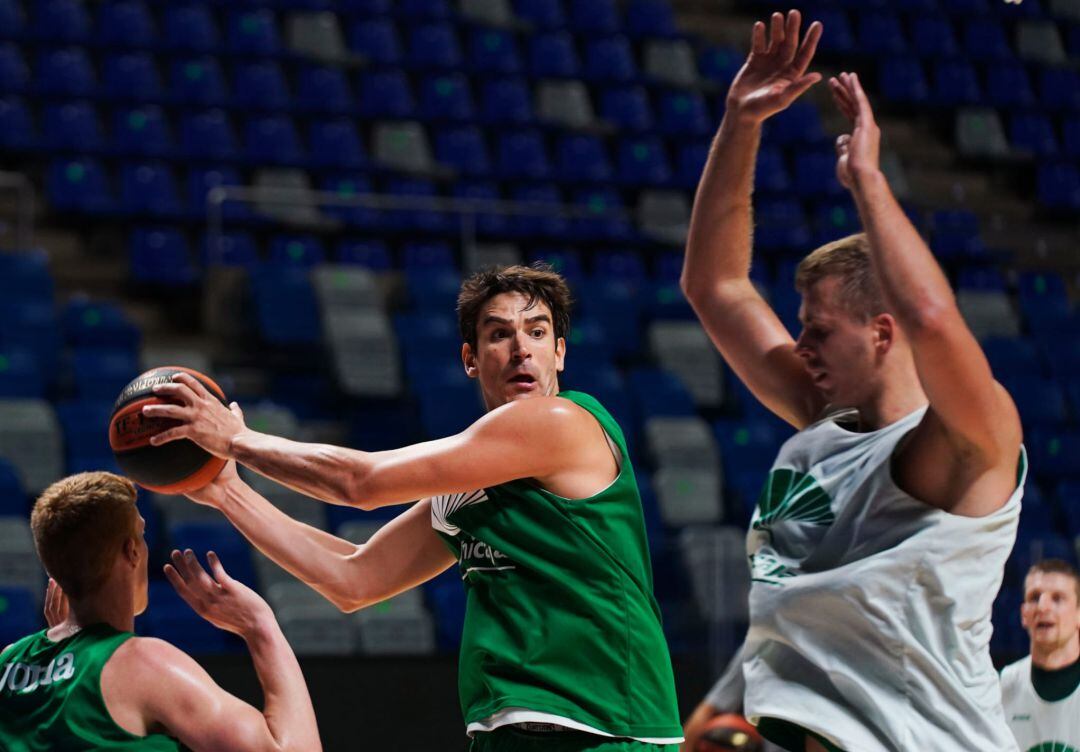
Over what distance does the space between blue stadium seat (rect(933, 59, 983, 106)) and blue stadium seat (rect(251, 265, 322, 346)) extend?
7856 millimetres

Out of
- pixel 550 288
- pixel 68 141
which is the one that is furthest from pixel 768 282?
pixel 550 288

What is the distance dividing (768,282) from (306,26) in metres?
4.45

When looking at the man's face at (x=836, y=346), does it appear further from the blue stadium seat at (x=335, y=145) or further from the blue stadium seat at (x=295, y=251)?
the blue stadium seat at (x=335, y=145)

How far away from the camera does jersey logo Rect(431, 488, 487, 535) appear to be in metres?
3.32

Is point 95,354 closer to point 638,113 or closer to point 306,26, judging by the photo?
point 306,26

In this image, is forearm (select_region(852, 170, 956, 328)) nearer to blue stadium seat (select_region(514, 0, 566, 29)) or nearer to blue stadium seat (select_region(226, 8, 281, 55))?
blue stadium seat (select_region(226, 8, 281, 55))

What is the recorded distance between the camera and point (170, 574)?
318 cm

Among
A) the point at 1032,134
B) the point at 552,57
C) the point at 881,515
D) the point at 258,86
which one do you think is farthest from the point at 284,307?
the point at 1032,134

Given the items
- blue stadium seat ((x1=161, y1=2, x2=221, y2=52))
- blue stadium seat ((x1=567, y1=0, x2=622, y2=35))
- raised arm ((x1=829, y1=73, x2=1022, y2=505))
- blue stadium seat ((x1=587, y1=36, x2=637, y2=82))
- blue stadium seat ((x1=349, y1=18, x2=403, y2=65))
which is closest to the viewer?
raised arm ((x1=829, y1=73, x2=1022, y2=505))

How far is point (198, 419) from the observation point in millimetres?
3207

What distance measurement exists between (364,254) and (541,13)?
13.3ft

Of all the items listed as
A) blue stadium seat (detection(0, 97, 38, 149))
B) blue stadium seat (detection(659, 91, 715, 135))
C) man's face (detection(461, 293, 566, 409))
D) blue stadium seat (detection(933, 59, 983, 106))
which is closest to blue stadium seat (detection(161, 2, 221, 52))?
blue stadium seat (detection(0, 97, 38, 149))

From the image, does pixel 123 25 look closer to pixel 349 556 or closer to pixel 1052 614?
pixel 1052 614

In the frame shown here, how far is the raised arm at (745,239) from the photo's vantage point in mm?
3398
